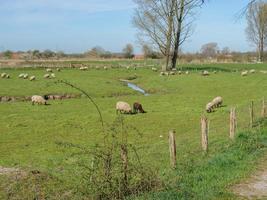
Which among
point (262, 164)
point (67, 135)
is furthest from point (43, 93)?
point (262, 164)

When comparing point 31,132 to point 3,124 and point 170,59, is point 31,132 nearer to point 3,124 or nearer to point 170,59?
point 3,124

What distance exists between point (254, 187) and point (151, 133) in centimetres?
1376

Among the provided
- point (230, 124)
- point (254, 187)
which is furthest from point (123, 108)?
point (254, 187)

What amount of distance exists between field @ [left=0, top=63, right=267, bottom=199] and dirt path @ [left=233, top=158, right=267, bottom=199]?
0.26m

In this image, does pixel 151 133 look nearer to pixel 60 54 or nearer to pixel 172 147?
pixel 172 147

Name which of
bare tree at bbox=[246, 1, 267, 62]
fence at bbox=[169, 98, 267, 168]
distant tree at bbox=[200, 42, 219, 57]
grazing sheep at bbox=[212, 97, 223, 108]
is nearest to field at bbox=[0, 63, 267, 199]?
fence at bbox=[169, 98, 267, 168]

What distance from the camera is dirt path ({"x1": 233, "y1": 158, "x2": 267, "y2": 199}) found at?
9750 mm

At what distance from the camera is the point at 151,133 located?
2394 centimetres

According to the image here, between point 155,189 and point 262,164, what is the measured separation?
370cm

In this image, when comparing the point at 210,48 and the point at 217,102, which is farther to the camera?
the point at 210,48

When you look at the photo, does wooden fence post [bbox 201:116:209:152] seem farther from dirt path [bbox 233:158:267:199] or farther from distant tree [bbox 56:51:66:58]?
distant tree [bbox 56:51:66:58]

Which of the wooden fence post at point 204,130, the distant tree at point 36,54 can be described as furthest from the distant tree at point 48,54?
the wooden fence post at point 204,130

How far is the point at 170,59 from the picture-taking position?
69438mm

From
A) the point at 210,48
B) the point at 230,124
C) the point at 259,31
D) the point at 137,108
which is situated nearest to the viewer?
the point at 230,124
